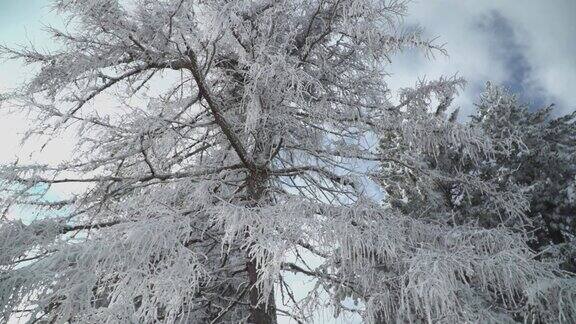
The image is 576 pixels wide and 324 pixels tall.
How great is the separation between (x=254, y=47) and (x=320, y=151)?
4.87 ft

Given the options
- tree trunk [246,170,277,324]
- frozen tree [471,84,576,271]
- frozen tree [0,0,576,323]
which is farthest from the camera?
frozen tree [471,84,576,271]

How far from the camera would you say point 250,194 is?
5012 mm

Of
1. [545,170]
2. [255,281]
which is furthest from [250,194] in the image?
[545,170]

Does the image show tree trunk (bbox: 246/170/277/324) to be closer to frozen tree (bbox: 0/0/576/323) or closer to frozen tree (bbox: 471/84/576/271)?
frozen tree (bbox: 0/0/576/323)

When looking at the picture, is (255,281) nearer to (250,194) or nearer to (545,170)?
(250,194)

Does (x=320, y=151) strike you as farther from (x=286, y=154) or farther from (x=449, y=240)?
(x=449, y=240)

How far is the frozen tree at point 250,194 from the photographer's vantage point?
3096mm

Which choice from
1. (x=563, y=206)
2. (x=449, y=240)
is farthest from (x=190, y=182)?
(x=563, y=206)

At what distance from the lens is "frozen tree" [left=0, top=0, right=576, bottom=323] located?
10.2 ft

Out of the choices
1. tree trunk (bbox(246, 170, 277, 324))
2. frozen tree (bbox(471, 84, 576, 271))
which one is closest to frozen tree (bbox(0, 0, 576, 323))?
tree trunk (bbox(246, 170, 277, 324))

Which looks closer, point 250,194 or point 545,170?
point 250,194

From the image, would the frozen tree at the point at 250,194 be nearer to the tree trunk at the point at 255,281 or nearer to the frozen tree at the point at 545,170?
the tree trunk at the point at 255,281

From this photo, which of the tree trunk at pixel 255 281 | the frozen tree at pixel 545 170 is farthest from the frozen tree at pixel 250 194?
the frozen tree at pixel 545 170

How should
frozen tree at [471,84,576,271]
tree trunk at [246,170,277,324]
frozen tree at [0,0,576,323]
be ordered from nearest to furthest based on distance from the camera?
frozen tree at [0,0,576,323] < tree trunk at [246,170,277,324] < frozen tree at [471,84,576,271]
